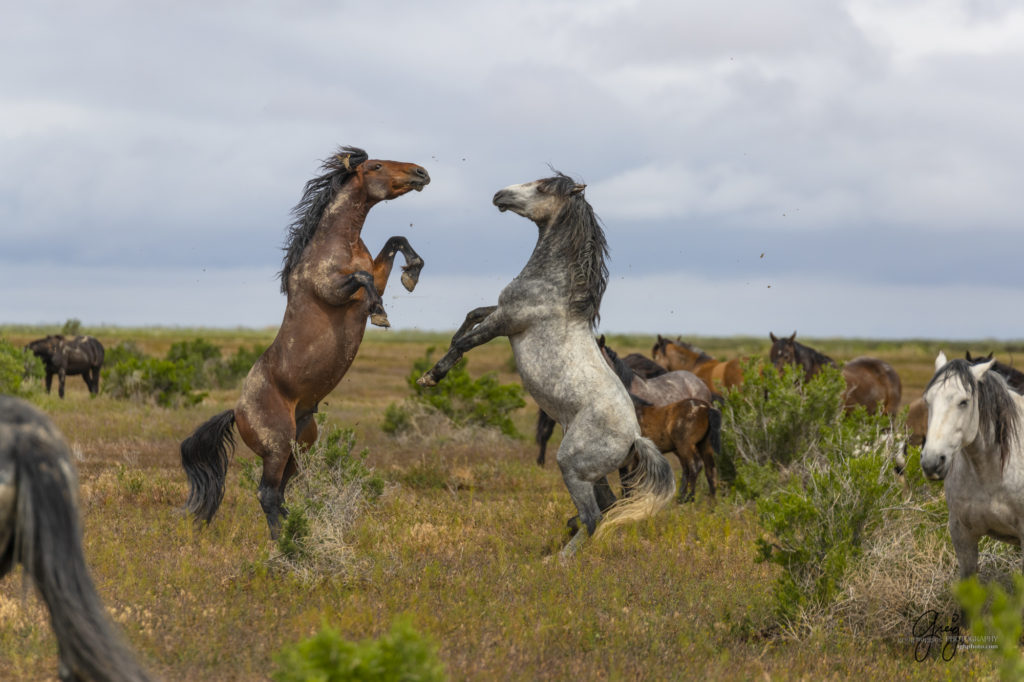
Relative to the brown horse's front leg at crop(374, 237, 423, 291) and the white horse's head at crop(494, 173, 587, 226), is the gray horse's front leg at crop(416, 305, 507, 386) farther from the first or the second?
the white horse's head at crop(494, 173, 587, 226)

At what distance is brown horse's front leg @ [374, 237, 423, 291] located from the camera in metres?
7.82

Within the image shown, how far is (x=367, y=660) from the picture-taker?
3309mm

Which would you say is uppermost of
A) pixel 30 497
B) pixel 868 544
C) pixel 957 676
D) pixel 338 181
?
pixel 338 181

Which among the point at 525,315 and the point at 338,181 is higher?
the point at 338,181

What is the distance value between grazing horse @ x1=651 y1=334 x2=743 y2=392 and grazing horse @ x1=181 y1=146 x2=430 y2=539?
11873mm

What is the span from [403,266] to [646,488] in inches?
111

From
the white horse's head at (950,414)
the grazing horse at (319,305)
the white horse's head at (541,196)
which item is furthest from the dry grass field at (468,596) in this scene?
the white horse's head at (541,196)

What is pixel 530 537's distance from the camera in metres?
8.42

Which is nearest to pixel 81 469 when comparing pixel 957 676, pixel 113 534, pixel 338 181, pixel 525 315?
pixel 113 534

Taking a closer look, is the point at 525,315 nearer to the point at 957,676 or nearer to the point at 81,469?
the point at 957,676

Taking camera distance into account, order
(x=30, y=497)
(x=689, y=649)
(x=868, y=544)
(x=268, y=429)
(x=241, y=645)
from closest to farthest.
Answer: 1. (x=30, y=497)
2. (x=241, y=645)
3. (x=689, y=649)
4. (x=868, y=544)
5. (x=268, y=429)

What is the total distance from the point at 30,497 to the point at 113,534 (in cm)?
515

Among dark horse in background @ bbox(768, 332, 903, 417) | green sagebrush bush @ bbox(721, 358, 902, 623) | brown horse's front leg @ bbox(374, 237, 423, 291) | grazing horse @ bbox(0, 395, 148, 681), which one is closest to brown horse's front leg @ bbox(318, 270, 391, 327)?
brown horse's front leg @ bbox(374, 237, 423, 291)

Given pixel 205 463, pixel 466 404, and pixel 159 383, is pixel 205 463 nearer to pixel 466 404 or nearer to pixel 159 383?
pixel 466 404
